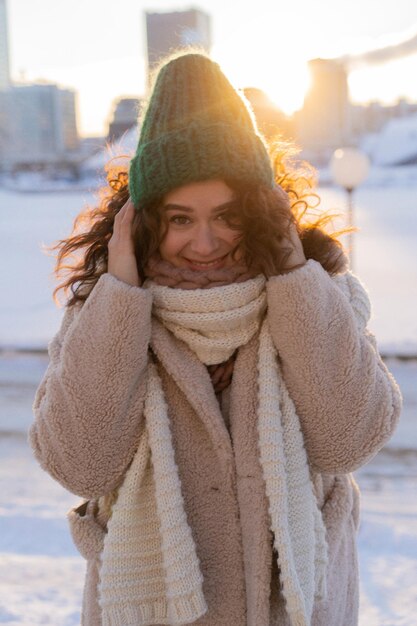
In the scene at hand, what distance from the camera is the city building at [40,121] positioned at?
3201 inches

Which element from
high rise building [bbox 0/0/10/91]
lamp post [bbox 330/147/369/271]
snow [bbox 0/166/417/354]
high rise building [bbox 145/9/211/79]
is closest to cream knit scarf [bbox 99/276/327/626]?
snow [bbox 0/166/417/354]

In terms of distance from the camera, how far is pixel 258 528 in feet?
4.10

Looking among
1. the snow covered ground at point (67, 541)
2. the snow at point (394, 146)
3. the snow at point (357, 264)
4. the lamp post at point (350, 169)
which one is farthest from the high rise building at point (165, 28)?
the snow at point (394, 146)

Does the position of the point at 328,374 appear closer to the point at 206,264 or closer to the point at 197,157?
the point at 206,264

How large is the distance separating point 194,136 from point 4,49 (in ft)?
321

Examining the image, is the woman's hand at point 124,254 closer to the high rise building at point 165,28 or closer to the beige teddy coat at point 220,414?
the beige teddy coat at point 220,414

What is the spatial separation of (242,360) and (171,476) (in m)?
0.24

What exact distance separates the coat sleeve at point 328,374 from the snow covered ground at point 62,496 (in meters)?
0.68

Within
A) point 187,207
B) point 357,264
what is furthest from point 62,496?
point 357,264

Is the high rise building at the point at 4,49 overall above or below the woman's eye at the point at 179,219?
above

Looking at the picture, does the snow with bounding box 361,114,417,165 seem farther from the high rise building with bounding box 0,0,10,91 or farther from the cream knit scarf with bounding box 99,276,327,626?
the high rise building with bounding box 0,0,10,91

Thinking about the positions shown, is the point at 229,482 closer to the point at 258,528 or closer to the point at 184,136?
the point at 258,528

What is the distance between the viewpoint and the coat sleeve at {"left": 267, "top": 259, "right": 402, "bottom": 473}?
4.18 ft

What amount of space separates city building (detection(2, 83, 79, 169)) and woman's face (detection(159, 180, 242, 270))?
79.3 metres
